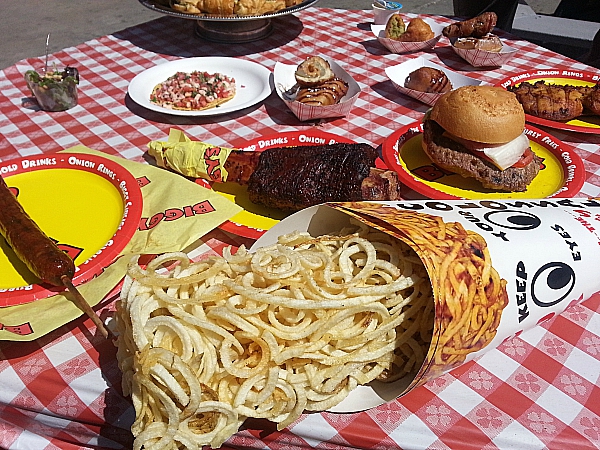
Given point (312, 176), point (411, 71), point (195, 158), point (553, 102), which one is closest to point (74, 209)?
point (195, 158)

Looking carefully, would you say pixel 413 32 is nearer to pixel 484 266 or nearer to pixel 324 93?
pixel 324 93

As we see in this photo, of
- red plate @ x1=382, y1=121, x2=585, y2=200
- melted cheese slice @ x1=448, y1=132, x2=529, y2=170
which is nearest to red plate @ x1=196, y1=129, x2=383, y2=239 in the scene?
red plate @ x1=382, y1=121, x2=585, y2=200

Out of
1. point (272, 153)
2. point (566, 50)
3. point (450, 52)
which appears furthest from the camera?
point (566, 50)

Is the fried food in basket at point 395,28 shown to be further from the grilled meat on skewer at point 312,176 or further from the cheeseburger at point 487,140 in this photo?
A: the grilled meat on skewer at point 312,176

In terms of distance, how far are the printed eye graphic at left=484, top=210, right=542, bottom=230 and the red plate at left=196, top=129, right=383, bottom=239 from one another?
2.67 ft

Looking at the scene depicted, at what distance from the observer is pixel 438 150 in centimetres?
220

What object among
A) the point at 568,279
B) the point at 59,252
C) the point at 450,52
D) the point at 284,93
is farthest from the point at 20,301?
the point at 450,52

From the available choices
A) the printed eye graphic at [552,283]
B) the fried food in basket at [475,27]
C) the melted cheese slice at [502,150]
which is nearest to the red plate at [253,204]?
the melted cheese slice at [502,150]

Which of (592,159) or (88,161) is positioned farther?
(592,159)

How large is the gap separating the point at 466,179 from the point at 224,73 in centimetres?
181

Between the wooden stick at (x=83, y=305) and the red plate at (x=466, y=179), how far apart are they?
1341 millimetres

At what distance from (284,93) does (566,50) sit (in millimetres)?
3328

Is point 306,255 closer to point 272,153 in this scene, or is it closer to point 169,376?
point 169,376

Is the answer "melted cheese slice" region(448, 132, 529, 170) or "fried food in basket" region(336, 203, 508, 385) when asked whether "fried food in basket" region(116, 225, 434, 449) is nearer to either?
"fried food in basket" region(336, 203, 508, 385)
